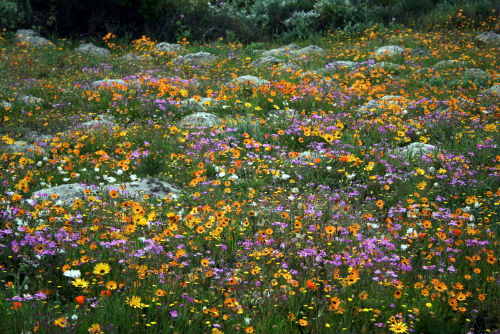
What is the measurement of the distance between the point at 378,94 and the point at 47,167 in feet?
19.1

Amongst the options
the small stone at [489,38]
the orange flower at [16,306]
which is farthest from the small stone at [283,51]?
the orange flower at [16,306]

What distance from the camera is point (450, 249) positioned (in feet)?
12.9

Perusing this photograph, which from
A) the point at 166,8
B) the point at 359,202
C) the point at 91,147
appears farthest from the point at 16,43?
the point at 359,202

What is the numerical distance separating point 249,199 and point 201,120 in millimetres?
2708

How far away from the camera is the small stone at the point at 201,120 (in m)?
7.32

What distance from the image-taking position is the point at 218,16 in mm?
15953

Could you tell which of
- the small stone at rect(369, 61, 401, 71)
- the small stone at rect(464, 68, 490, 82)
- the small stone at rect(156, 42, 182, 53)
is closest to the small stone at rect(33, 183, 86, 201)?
the small stone at rect(369, 61, 401, 71)

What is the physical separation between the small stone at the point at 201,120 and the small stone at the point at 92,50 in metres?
6.06

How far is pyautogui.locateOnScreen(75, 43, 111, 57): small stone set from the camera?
498 inches

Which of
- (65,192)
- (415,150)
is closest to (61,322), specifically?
(65,192)

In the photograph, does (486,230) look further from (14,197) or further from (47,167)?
(47,167)

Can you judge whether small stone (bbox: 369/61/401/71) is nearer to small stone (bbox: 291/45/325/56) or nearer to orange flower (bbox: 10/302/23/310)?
small stone (bbox: 291/45/325/56)

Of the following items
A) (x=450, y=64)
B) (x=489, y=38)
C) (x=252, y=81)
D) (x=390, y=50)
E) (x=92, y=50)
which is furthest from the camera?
(x=489, y=38)

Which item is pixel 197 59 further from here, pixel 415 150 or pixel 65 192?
pixel 65 192
